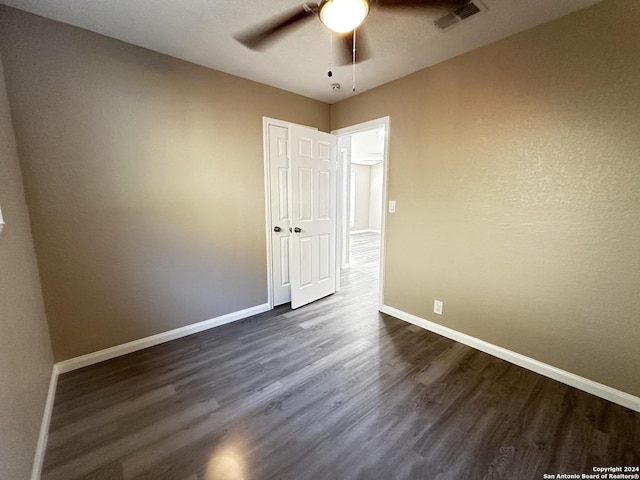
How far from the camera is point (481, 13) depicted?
1.72m

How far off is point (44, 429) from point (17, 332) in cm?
64

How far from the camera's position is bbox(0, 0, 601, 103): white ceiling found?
167 centimetres

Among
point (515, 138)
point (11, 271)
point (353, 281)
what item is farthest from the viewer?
point (353, 281)

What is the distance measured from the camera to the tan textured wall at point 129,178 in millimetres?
1822

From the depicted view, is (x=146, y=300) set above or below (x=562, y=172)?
below

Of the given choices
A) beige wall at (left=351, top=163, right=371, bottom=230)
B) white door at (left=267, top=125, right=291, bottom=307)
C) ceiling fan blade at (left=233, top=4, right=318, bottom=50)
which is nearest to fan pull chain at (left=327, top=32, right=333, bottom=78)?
ceiling fan blade at (left=233, top=4, right=318, bottom=50)

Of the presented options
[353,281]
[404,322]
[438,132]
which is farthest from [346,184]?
[404,322]

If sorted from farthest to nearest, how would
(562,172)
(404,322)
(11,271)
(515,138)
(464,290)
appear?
(404,322) → (464,290) → (515,138) → (562,172) → (11,271)

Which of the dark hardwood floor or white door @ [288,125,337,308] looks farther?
white door @ [288,125,337,308]

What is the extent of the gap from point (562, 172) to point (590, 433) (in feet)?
5.32

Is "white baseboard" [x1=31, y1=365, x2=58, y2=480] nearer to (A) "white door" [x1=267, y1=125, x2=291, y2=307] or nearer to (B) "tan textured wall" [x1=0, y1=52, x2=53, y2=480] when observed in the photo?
(B) "tan textured wall" [x1=0, y1=52, x2=53, y2=480]

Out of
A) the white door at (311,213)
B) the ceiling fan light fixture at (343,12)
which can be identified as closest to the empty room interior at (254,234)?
the white door at (311,213)

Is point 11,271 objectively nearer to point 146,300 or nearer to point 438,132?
point 146,300

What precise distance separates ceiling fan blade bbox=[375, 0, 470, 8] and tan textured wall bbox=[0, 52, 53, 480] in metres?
2.33
